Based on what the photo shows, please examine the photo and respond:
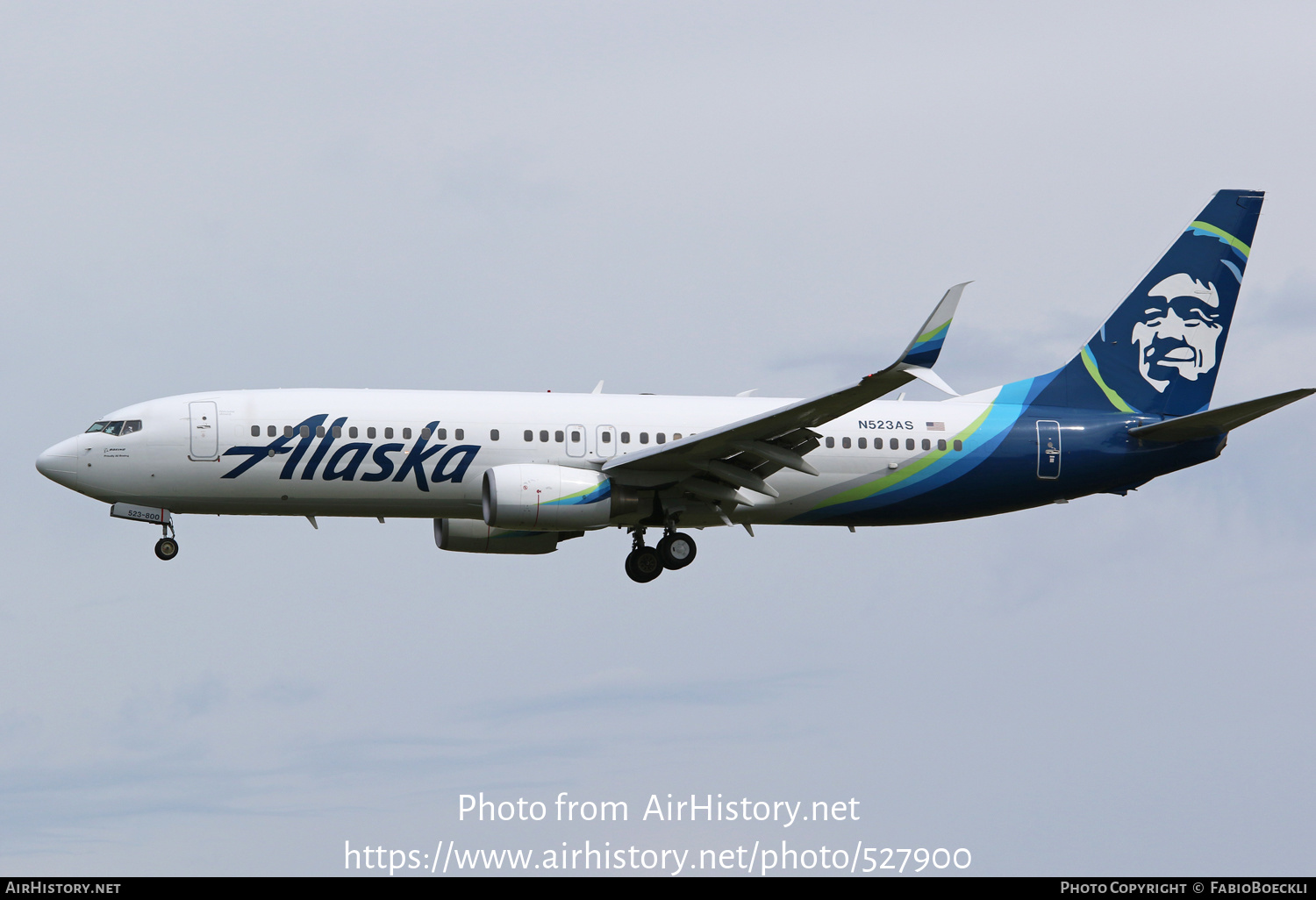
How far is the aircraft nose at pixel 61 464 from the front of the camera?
33.8m

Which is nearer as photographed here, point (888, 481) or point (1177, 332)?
point (888, 481)

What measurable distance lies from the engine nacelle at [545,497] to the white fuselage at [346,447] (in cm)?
94

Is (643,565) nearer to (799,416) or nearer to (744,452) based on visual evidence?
(744,452)

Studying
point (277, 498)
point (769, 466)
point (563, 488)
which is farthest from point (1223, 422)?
point (277, 498)

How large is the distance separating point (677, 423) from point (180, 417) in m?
10.8

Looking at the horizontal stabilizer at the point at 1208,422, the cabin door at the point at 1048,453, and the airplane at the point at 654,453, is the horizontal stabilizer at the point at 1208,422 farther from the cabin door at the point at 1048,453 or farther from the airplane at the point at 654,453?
the cabin door at the point at 1048,453

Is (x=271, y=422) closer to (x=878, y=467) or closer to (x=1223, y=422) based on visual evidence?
(x=878, y=467)

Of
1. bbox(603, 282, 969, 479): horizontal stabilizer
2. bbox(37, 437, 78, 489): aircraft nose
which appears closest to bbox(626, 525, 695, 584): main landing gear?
bbox(603, 282, 969, 479): horizontal stabilizer

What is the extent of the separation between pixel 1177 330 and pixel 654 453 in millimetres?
14928

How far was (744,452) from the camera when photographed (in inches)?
1332

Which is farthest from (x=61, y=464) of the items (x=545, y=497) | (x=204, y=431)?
(x=545, y=497)

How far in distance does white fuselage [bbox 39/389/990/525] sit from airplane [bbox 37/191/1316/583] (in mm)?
42

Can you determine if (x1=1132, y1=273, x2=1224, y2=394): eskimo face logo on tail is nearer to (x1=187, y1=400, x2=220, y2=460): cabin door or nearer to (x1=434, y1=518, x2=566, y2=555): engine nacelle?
(x1=434, y1=518, x2=566, y2=555): engine nacelle

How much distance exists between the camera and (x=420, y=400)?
3459 centimetres
